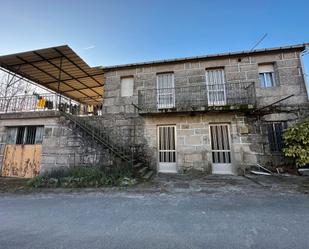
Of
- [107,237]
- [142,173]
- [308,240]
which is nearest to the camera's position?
[308,240]

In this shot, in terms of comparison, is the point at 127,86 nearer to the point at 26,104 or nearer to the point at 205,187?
the point at 26,104

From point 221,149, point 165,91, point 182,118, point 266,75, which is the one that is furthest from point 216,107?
point 266,75

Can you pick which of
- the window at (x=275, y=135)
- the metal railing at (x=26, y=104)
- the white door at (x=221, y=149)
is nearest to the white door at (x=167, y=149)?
the white door at (x=221, y=149)

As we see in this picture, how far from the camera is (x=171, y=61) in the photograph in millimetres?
8570

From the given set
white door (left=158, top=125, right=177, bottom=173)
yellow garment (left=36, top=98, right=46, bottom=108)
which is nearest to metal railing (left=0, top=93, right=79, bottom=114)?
yellow garment (left=36, top=98, right=46, bottom=108)

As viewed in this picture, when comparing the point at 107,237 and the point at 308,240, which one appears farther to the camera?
the point at 107,237

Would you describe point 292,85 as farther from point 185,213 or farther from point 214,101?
point 185,213

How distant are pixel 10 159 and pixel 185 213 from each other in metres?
9.86

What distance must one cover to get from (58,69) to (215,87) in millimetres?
9218

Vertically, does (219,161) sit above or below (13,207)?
above

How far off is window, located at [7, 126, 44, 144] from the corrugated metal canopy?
9.18 ft

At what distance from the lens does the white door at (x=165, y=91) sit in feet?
28.1

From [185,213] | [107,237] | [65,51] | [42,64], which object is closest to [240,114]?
[185,213]

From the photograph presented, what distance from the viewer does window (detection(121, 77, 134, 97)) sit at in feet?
29.5
